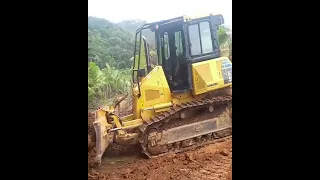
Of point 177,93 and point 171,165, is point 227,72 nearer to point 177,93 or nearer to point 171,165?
point 177,93

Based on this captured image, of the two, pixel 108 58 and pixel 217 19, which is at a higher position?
pixel 217 19

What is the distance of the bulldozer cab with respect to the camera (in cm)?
269

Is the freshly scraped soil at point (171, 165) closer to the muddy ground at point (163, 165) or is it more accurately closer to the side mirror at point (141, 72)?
the muddy ground at point (163, 165)

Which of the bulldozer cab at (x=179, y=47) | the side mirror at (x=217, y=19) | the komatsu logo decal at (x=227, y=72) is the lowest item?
the komatsu logo decal at (x=227, y=72)

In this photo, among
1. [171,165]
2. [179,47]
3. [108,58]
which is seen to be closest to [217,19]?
[179,47]

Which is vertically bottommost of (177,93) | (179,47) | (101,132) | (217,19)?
(101,132)

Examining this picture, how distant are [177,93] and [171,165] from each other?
0.46 metres

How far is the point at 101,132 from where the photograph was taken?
8.67 feet

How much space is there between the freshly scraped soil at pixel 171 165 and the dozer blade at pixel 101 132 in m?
0.05

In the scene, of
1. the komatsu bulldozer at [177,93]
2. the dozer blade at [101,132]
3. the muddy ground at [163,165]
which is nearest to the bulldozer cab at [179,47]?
the komatsu bulldozer at [177,93]

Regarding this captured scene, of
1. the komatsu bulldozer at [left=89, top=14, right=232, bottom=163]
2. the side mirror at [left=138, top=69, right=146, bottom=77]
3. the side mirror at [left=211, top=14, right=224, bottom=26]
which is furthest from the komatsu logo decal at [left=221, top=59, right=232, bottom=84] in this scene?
the side mirror at [left=138, top=69, right=146, bottom=77]

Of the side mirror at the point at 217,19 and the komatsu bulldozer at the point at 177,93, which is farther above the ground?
the side mirror at the point at 217,19

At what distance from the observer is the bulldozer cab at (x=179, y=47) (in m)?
2.69

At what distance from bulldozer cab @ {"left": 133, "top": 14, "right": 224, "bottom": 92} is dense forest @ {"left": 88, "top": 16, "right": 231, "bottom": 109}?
0.06 m
